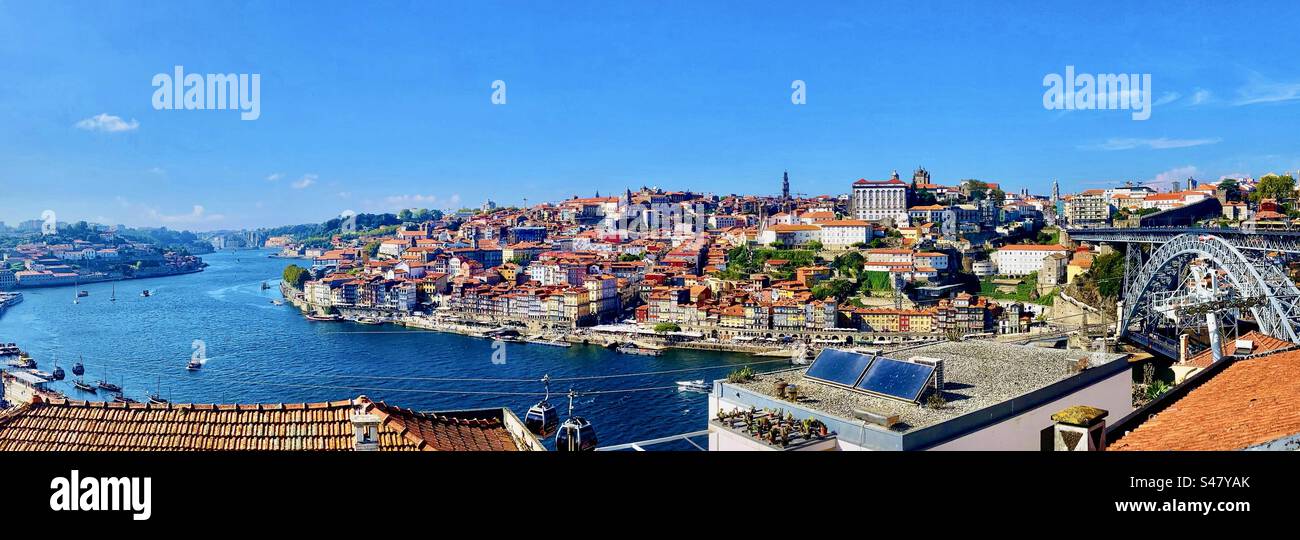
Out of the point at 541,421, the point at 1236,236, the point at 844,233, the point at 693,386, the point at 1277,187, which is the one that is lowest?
the point at 693,386

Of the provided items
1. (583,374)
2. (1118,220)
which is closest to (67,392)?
(583,374)

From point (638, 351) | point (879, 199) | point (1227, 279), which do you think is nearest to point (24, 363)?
point (638, 351)

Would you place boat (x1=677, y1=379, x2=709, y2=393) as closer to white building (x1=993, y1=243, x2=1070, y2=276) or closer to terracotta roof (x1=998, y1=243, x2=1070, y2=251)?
white building (x1=993, y1=243, x2=1070, y2=276)

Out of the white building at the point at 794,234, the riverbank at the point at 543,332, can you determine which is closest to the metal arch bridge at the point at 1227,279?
the riverbank at the point at 543,332

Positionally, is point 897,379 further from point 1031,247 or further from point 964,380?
point 1031,247

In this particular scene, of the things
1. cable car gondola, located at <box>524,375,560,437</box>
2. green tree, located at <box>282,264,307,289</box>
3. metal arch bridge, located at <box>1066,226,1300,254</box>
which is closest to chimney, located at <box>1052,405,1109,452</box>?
cable car gondola, located at <box>524,375,560,437</box>
